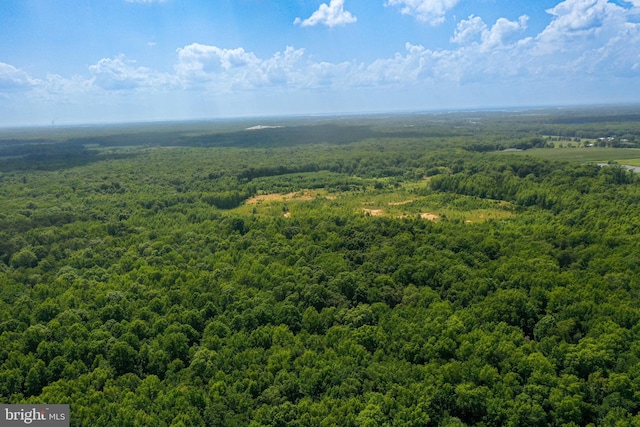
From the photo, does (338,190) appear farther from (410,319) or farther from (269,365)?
(269,365)

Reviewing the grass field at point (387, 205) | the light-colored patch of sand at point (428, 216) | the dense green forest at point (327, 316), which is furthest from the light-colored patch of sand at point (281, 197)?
the light-colored patch of sand at point (428, 216)

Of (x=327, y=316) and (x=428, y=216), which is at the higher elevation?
(x=428, y=216)

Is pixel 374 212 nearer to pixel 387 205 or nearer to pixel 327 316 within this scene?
pixel 387 205

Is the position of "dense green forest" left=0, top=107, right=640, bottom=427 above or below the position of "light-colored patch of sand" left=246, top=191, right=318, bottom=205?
below

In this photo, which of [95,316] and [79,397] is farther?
[95,316]

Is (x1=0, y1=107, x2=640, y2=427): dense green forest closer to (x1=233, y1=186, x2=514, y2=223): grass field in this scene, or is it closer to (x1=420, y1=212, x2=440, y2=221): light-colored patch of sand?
(x1=420, y1=212, x2=440, y2=221): light-colored patch of sand

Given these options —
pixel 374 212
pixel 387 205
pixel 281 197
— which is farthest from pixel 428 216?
pixel 281 197

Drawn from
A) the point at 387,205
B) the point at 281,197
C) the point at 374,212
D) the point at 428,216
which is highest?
the point at 281,197

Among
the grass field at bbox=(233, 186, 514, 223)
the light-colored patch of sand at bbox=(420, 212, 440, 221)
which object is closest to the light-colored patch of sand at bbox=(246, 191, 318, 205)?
the grass field at bbox=(233, 186, 514, 223)

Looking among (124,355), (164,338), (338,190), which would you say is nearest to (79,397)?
(124,355)

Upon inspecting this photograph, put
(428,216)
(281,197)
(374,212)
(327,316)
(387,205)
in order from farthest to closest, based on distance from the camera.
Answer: (281,197) → (387,205) → (374,212) → (428,216) → (327,316)

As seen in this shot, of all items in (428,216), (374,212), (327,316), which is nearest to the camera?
(327,316)
